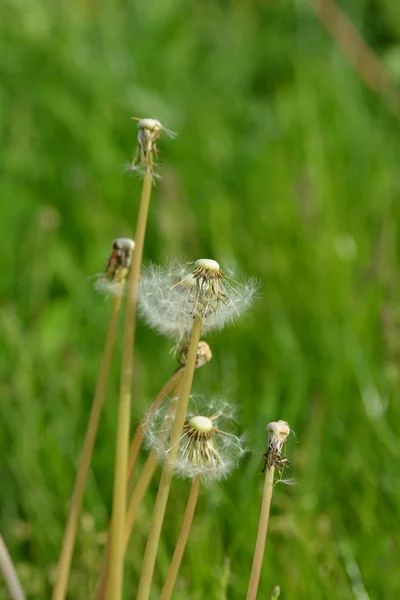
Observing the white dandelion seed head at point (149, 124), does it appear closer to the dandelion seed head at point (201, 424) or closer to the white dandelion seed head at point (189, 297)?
the white dandelion seed head at point (189, 297)

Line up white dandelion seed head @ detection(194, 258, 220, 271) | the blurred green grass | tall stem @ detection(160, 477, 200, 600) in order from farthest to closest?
the blurred green grass → tall stem @ detection(160, 477, 200, 600) → white dandelion seed head @ detection(194, 258, 220, 271)

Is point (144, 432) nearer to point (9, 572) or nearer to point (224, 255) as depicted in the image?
point (9, 572)

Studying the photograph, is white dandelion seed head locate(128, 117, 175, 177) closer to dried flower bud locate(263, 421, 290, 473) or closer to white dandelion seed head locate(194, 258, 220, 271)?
white dandelion seed head locate(194, 258, 220, 271)

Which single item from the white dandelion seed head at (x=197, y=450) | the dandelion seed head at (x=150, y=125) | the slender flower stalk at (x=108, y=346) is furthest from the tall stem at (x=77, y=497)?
the dandelion seed head at (x=150, y=125)

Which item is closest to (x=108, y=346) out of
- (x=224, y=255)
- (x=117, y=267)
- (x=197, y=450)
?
(x=117, y=267)

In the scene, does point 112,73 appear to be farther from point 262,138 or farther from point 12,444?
point 12,444

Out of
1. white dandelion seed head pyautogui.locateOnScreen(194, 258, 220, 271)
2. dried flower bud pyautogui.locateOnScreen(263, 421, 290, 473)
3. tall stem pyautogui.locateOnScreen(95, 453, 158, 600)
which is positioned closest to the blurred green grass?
tall stem pyautogui.locateOnScreen(95, 453, 158, 600)
